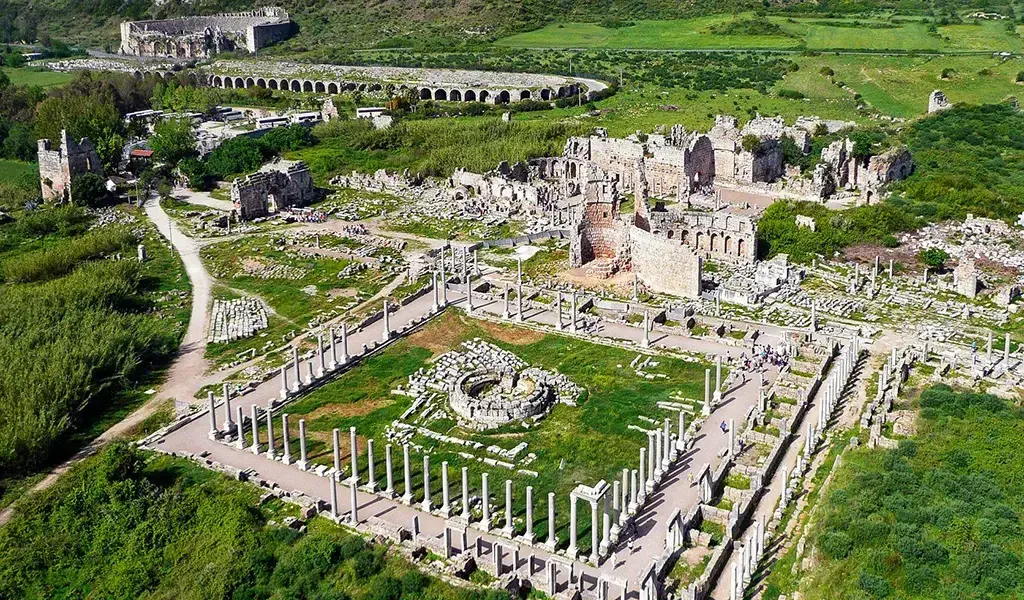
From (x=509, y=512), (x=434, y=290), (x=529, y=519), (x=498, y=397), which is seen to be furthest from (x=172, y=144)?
(x=529, y=519)

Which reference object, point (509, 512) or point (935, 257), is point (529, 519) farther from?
point (935, 257)

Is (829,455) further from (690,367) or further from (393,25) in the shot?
(393,25)

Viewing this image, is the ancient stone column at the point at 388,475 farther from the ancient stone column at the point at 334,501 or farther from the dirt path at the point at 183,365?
the dirt path at the point at 183,365

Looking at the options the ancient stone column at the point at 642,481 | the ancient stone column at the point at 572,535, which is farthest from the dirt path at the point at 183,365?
the ancient stone column at the point at 642,481

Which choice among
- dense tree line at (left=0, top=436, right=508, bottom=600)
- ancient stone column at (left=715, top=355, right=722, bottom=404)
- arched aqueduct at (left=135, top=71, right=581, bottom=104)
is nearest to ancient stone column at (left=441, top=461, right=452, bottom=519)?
dense tree line at (left=0, top=436, right=508, bottom=600)

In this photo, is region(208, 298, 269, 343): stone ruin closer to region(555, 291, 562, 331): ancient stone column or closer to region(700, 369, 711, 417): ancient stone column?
region(555, 291, 562, 331): ancient stone column

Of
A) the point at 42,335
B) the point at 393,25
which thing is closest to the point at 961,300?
the point at 42,335
